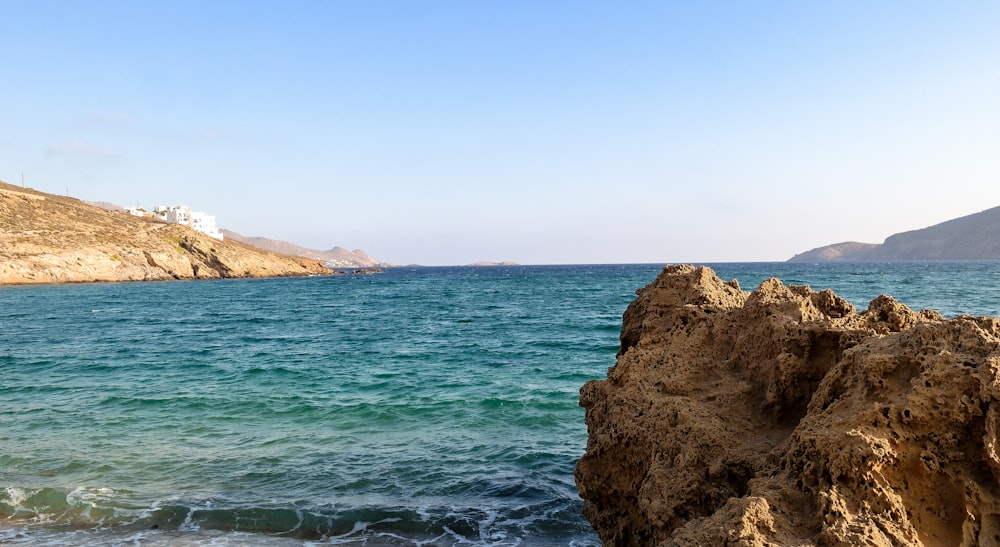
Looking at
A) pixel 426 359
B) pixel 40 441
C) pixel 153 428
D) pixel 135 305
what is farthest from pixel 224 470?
pixel 135 305

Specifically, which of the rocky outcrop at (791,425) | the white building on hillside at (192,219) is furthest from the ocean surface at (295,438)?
the white building on hillside at (192,219)

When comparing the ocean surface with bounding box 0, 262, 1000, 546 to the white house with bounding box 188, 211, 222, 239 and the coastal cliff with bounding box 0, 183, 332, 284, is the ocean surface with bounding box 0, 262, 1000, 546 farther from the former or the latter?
the white house with bounding box 188, 211, 222, 239

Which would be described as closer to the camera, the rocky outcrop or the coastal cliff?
the rocky outcrop

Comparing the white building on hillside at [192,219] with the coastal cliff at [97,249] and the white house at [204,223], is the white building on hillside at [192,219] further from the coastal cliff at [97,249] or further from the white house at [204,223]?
the coastal cliff at [97,249]

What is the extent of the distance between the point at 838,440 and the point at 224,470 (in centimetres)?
826

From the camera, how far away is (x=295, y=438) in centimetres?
1034

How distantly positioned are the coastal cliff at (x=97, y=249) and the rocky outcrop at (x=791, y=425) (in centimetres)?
7247

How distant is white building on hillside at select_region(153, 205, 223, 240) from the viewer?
121719mm

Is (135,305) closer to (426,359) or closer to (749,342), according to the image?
(426,359)

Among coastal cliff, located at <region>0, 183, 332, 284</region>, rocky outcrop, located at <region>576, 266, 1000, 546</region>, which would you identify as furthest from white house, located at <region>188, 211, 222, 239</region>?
rocky outcrop, located at <region>576, 266, 1000, 546</region>

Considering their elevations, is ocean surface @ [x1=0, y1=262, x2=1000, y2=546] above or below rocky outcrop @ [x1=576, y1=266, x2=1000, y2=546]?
below

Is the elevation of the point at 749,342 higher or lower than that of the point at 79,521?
higher

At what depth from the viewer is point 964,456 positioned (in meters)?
3.17

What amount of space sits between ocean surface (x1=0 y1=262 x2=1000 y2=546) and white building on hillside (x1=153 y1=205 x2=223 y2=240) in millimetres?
109225
